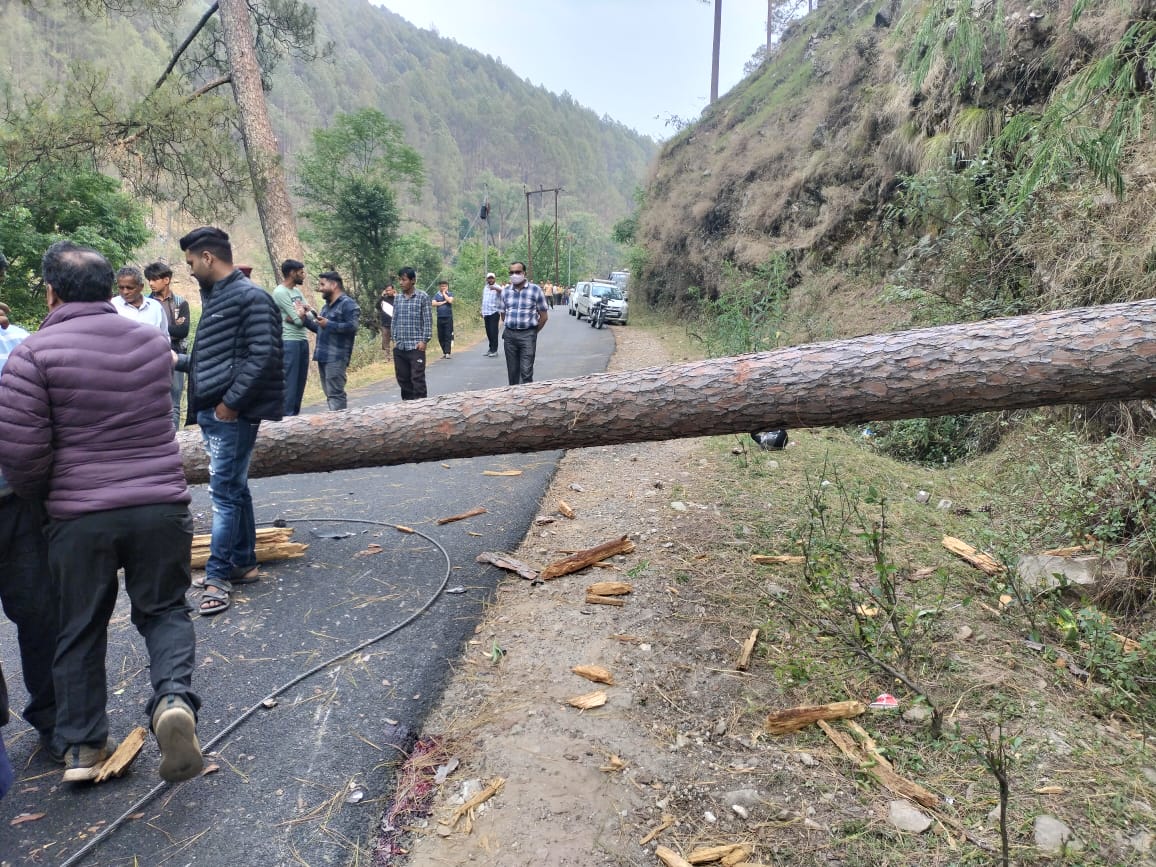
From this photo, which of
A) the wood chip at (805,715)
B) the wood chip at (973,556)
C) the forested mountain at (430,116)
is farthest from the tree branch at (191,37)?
the forested mountain at (430,116)

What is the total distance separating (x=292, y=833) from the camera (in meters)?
2.26

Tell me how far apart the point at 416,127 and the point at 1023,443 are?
16670 centimetres

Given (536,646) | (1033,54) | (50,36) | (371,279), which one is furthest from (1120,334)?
(50,36)

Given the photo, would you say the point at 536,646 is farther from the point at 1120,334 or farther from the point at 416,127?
the point at 416,127

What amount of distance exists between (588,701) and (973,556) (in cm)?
291

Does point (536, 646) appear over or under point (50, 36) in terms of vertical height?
under

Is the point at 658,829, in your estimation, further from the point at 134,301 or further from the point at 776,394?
the point at 134,301

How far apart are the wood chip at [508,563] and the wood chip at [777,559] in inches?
57.3

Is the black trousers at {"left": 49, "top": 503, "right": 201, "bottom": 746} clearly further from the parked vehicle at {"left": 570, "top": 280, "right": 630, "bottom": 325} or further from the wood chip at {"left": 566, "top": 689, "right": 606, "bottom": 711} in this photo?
the parked vehicle at {"left": 570, "top": 280, "right": 630, "bottom": 325}

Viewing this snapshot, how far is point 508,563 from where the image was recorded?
178 inches

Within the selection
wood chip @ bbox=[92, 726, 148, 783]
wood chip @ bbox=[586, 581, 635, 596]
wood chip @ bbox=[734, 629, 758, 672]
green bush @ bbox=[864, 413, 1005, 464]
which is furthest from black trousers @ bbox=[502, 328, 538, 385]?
wood chip @ bbox=[92, 726, 148, 783]

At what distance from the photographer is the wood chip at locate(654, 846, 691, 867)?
6.95ft

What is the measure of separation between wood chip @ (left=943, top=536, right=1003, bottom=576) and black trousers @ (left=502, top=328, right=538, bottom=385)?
210 inches

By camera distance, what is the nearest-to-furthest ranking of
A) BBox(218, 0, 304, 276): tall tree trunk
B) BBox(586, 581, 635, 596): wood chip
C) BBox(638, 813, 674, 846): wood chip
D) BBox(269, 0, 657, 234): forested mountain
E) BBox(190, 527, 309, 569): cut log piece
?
BBox(638, 813, 674, 846): wood chip < BBox(586, 581, 635, 596): wood chip < BBox(190, 527, 309, 569): cut log piece < BBox(218, 0, 304, 276): tall tree trunk < BBox(269, 0, 657, 234): forested mountain
